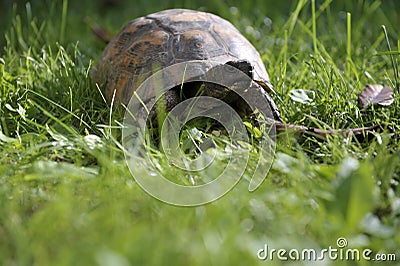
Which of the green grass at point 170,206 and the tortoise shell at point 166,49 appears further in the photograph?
the tortoise shell at point 166,49

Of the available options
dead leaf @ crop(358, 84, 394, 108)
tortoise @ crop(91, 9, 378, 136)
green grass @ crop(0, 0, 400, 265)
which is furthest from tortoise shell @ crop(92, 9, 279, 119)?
dead leaf @ crop(358, 84, 394, 108)

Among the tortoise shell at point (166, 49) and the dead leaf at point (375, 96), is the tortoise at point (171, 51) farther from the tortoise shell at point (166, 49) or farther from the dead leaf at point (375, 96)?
the dead leaf at point (375, 96)

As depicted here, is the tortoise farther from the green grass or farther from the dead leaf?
the dead leaf

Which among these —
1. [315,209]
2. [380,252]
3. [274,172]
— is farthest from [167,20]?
[380,252]

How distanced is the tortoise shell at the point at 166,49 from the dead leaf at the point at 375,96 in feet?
1.36

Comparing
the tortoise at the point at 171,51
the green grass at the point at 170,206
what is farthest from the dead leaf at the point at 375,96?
the tortoise at the point at 171,51

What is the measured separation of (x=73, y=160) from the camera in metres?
2.08

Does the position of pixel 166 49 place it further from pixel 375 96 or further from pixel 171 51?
pixel 375 96

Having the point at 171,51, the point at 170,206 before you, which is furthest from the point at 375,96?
the point at 170,206

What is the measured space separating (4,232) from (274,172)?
88cm

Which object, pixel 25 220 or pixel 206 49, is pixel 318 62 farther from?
pixel 25 220

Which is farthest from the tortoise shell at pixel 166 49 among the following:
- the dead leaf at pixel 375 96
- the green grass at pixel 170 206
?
the dead leaf at pixel 375 96

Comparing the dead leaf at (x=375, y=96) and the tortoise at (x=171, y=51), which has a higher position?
the tortoise at (x=171, y=51)

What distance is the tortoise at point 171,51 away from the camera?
98.0 inches
